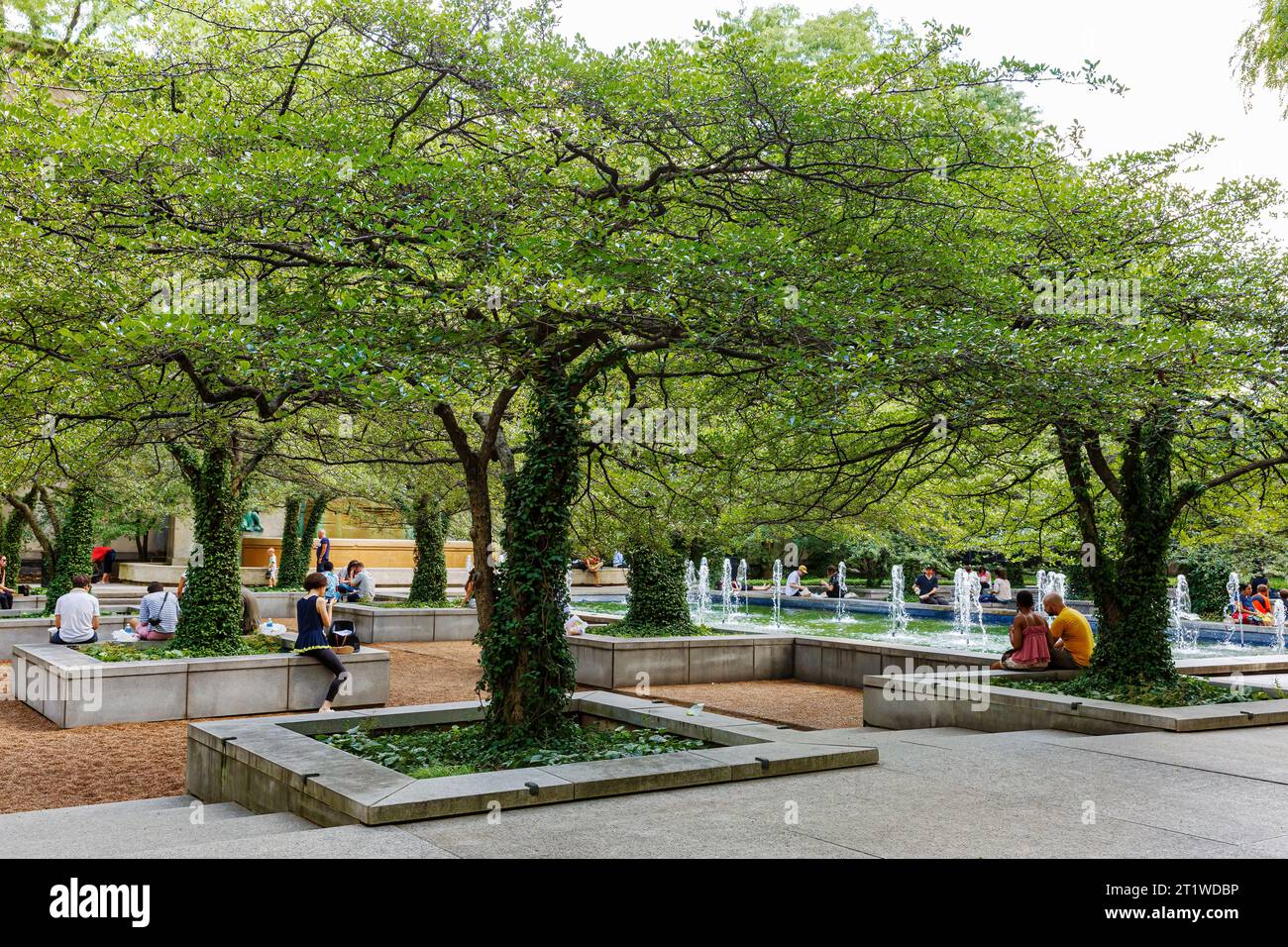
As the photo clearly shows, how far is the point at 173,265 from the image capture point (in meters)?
8.86

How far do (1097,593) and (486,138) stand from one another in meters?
8.43

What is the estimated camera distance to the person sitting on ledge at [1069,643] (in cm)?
1205

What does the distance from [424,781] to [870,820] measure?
8.77ft

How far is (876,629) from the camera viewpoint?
24.4 metres

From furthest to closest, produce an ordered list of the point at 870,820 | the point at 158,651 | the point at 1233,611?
the point at 1233,611 → the point at 158,651 → the point at 870,820

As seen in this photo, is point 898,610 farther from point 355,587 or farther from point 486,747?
point 486,747

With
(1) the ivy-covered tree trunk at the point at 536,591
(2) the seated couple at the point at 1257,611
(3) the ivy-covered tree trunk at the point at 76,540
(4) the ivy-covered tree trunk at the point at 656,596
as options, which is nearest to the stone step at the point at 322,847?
(1) the ivy-covered tree trunk at the point at 536,591

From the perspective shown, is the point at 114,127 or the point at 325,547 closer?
the point at 114,127

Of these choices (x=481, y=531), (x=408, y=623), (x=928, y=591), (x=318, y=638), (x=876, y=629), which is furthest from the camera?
(x=928, y=591)

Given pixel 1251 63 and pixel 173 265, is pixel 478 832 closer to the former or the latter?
pixel 173 265

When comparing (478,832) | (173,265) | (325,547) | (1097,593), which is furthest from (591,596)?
(478,832)

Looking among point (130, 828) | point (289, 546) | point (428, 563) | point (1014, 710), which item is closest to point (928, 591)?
point (428, 563)

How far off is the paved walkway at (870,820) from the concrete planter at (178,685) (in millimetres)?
4251

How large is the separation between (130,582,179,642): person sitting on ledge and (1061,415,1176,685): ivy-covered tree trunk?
38.3ft
